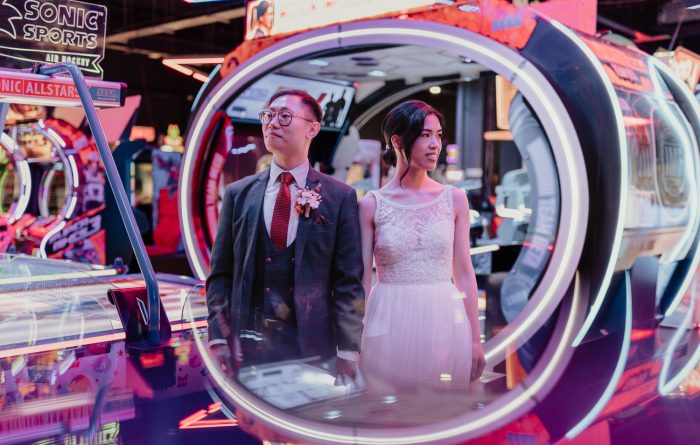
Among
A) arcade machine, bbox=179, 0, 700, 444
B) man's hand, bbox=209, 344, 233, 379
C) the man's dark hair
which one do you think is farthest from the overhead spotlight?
man's hand, bbox=209, 344, 233, 379

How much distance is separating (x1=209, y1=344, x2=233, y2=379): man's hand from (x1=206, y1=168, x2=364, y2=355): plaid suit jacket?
0.13ft

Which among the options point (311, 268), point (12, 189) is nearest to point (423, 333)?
point (311, 268)

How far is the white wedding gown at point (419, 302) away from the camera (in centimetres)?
240

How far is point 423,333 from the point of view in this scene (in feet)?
7.93

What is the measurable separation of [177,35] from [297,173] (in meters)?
14.6

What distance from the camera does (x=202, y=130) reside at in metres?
6.54

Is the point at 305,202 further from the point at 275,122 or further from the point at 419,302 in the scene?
the point at 419,302

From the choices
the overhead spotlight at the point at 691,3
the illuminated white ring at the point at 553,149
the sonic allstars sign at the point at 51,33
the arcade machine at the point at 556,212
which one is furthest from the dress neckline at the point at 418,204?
the sonic allstars sign at the point at 51,33

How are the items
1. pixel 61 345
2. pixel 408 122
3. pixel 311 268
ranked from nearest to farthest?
pixel 311 268, pixel 408 122, pixel 61 345

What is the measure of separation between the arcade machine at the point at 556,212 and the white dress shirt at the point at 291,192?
1.67 ft

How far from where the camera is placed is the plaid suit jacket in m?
2.09

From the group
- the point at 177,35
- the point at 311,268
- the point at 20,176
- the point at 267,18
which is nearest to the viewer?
the point at 311,268

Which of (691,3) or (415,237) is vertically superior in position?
(691,3)

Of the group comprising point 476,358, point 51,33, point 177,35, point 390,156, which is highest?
point 177,35
